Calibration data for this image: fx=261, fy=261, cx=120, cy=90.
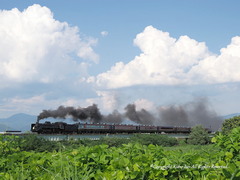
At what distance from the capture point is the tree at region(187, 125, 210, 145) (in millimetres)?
30734

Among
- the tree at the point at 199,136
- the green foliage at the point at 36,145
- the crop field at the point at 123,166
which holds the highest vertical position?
the crop field at the point at 123,166

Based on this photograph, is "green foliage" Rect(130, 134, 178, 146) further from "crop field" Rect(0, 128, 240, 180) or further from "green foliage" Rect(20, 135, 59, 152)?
"crop field" Rect(0, 128, 240, 180)

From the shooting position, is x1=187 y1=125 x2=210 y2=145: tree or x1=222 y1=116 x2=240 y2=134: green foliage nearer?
x1=187 y1=125 x2=210 y2=145: tree

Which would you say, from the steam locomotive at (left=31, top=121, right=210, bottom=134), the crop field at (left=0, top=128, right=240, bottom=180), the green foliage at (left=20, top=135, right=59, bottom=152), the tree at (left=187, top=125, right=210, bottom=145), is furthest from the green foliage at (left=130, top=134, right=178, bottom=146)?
the crop field at (left=0, top=128, right=240, bottom=180)

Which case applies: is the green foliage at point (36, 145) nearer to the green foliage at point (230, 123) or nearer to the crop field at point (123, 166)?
the crop field at point (123, 166)

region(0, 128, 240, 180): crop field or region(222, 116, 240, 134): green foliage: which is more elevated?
region(0, 128, 240, 180): crop field

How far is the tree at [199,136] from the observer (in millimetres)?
30734

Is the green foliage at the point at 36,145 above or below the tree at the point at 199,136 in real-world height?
above

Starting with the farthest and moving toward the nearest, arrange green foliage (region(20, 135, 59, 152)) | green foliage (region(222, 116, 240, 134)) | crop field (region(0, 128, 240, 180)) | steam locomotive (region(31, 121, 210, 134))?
green foliage (region(222, 116, 240, 134)), steam locomotive (region(31, 121, 210, 134)), green foliage (region(20, 135, 59, 152)), crop field (region(0, 128, 240, 180))

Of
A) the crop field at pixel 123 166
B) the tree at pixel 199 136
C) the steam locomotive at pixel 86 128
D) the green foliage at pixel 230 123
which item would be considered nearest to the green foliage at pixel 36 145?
the crop field at pixel 123 166

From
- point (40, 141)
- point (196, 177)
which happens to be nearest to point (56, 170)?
point (196, 177)

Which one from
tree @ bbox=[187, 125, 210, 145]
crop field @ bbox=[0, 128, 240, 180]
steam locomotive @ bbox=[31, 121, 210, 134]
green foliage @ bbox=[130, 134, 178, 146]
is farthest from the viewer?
steam locomotive @ bbox=[31, 121, 210, 134]

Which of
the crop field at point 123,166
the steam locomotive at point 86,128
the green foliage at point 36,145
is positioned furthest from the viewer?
the steam locomotive at point 86,128

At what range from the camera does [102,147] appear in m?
3.81
